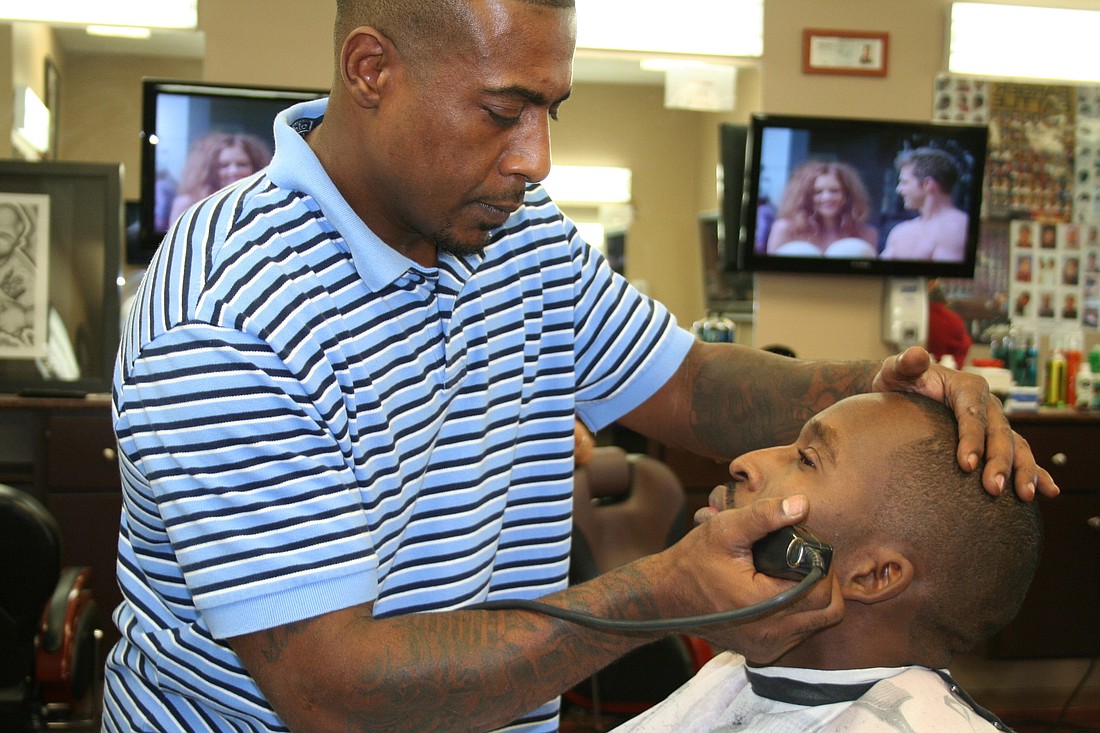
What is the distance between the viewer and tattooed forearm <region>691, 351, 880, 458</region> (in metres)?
1.35

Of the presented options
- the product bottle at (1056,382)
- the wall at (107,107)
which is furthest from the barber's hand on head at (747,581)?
the product bottle at (1056,382)

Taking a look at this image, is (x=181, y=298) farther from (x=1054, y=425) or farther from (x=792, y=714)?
(x=1054, y=425)

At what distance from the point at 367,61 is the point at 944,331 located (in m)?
3.25

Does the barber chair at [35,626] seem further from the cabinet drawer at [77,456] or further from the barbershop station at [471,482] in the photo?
the cabinet drawer at [77,456]

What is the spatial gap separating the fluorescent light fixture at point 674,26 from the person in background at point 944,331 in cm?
114

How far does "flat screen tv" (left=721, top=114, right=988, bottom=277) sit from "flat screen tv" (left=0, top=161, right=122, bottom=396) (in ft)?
6.86

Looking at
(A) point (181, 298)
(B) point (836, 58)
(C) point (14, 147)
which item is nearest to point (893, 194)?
(B) point (836, 58)

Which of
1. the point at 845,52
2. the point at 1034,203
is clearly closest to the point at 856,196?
the point at 845,52

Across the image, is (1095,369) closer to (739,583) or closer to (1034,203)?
(1034,203)

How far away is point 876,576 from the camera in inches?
47.3

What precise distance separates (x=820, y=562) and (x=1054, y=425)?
9.71ft

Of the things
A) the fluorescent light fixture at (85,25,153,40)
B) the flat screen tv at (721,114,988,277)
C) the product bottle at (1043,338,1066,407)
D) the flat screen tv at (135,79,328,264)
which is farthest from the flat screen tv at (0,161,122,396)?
the product bottle at (1043,338,1066,407)

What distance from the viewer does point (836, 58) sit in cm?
379

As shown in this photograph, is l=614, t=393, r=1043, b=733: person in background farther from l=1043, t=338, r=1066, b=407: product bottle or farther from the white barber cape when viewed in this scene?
l=1043, t=338, r=1066, b=407: product bottle
